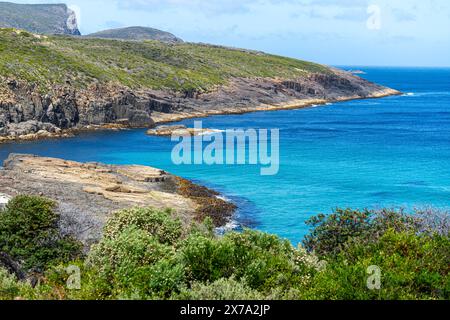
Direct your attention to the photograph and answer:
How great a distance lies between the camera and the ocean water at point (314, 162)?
165 feet

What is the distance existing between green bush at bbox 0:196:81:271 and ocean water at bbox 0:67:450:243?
60.1ft

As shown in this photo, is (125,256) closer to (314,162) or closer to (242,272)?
(242,272)

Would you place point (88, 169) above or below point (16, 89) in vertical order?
below

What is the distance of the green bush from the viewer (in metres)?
27.4

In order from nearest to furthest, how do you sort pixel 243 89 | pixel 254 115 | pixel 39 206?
pixel 39 206 → pixel 254 115 → pixel 243 89

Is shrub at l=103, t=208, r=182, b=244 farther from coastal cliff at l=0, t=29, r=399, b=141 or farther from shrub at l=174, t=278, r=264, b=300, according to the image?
coastal cliff at l=0, t=29, r=399, b=141

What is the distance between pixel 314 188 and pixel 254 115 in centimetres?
6768

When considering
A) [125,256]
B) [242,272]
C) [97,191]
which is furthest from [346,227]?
[97,191]

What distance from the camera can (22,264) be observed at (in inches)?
1091

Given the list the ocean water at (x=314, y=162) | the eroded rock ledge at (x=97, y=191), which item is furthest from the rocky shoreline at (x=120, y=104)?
the eroded rock ledge at (x=97, y=191)

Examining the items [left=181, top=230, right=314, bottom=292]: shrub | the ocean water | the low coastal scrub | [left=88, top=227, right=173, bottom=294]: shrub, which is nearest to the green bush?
the low coastal scrub

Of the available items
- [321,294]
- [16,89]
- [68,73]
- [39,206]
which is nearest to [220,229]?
[39,206]

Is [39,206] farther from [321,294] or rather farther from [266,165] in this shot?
[266,165]

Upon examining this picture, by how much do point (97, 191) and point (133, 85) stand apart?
77.1 meters
